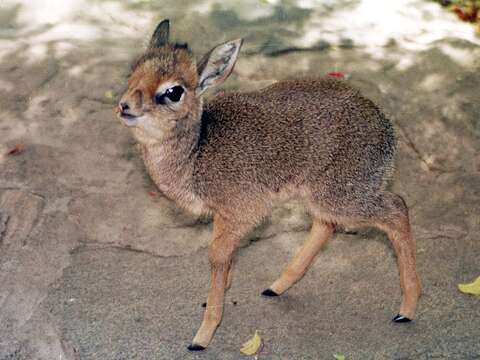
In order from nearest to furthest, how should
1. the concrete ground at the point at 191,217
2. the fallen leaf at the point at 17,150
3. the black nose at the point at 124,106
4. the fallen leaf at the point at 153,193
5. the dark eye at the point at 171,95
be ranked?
the black nose at the point at 124,106, the dark eye at the point at 171,95, the concrete ground at the point at 191,217, the fallen leaf at the point at 153,193, the fallen leaf at the point at 17,150

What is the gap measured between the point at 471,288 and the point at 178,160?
7.34 ft

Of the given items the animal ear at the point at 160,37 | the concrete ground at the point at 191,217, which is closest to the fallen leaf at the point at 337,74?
the concrete ground at the point at 191,217

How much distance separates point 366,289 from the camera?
4746 millimetres

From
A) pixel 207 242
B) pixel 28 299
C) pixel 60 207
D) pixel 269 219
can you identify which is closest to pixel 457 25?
pixel 269 219

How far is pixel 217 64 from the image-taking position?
13.6ft

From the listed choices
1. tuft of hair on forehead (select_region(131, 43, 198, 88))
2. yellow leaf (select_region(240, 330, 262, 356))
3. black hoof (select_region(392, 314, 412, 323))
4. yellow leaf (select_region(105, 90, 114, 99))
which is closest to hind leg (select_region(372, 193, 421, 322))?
black hoof (select_region(392, 314, 412, 323))

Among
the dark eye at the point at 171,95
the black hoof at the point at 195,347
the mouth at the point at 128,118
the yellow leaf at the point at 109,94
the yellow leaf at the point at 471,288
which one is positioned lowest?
the black hoof at the point at 195,347

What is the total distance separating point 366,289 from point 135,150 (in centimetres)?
235

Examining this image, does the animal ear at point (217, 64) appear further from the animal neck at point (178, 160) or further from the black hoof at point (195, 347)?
the black hoof at point (195, 347)

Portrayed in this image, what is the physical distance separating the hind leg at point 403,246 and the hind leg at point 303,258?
49cm

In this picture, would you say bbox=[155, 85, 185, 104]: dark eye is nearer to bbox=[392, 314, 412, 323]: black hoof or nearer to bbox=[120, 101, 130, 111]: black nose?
bbox=[120, 101, 130, 111]: black nose

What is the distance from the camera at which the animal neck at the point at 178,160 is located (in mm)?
4285

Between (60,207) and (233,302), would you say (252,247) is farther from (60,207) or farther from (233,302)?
(60,207)

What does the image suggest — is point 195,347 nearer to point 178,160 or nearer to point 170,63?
point 178,160
